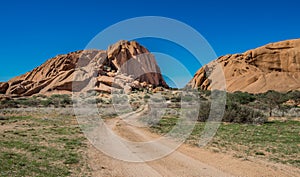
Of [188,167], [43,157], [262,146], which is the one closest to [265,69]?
[262,146]

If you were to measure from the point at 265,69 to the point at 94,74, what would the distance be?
186 feet

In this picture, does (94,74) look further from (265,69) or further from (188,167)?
(188,167)

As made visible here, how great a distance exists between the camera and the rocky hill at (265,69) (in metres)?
82.1

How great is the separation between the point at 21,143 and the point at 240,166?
427 inches

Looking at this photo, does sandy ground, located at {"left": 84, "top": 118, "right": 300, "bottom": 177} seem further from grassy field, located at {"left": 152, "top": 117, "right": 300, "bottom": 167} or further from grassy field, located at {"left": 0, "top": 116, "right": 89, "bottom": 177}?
grassy field, located at {"left": 152, "top": 117, "right": 300, "bottom": 167}

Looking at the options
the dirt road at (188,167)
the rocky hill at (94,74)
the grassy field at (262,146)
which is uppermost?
the rocky hill at (94,74)

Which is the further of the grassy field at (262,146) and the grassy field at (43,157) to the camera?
the grassy field at (262,146)

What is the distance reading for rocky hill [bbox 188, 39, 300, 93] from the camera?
8206 centimetres

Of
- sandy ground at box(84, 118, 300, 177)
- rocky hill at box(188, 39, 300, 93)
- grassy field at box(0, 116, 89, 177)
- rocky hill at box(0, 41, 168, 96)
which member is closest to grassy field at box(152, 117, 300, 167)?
sandy ground at box(84, 118, 300, 177)

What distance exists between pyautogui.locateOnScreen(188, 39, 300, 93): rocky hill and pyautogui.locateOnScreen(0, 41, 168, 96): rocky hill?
21916 mm

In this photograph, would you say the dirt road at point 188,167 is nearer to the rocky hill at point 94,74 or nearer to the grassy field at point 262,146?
the grassy field at point 262,146

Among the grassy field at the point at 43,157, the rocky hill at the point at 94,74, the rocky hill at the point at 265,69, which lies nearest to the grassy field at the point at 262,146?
the grassy field at the point at 43,157

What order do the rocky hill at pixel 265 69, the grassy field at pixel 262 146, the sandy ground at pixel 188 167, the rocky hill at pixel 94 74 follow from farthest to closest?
the rocky hill at pixel 94 74, the rocky hill at pixel 265 69, the grassy field at pixel 262 146, the sandy ground at pixel 188 167

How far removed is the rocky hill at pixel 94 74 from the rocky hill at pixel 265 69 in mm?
21916
